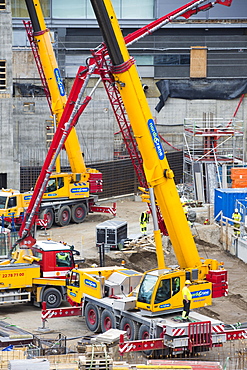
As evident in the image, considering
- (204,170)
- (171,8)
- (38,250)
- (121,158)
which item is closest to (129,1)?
(171,8)

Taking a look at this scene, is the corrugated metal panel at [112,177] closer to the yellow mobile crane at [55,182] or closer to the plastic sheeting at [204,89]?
the yellow mobile crane at [55,182]

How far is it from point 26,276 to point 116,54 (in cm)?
707

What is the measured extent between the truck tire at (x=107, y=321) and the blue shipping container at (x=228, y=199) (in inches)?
554

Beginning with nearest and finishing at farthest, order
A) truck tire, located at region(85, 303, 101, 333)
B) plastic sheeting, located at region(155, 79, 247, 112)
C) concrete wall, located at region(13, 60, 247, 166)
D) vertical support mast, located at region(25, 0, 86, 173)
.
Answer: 1. truck tire, located at region(85, 303, 101, 333)
2. vertical support mast, located at region(25, 0, 86, 173)
3. concrete wall, located at region(13, 60, 247, 166)
4. plastic sheeting, located at region(155, 79, 247, 112)

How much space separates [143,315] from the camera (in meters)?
19.5

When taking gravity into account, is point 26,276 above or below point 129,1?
below

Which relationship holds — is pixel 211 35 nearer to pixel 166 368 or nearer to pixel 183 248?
pixel 183 248

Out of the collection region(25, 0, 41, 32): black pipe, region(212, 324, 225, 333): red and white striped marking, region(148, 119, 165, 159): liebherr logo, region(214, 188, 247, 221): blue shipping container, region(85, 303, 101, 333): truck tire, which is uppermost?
region(25, 0, 41, 32): black pipe

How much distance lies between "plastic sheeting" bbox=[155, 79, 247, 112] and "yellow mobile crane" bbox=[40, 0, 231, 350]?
31.2 metres

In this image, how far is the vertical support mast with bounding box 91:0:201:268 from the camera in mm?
19422

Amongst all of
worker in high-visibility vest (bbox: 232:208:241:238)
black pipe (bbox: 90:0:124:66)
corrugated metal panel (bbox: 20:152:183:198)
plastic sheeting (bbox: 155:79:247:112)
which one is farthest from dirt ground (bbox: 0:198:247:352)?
plastic sheeting (bbox: 155:79:247:112)

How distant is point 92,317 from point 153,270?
2447 millimetres

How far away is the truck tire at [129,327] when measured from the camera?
772 inches

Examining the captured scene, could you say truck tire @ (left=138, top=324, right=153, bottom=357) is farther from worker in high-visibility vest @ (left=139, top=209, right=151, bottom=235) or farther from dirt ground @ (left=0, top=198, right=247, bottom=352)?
worker in high-visibility vest @ (left=139, top=209, right=151, bottom=235)
